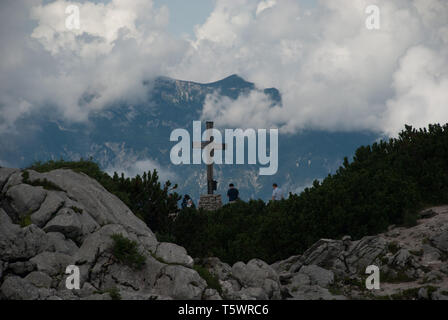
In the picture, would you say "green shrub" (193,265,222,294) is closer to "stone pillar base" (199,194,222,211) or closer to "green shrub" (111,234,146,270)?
"green shrub" (111,234,146,270)

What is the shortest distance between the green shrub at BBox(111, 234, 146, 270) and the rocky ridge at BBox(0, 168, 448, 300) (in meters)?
0.08

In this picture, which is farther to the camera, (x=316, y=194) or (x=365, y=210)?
(x=316, y=194)

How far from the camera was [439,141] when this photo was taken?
22344 mm

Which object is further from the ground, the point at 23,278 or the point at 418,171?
the point at 418,171

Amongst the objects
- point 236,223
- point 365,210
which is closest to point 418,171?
point 365,210

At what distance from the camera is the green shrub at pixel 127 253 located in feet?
34.8

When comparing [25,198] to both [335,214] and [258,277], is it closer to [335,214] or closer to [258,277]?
[258,277]

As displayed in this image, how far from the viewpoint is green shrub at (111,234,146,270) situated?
418 inches

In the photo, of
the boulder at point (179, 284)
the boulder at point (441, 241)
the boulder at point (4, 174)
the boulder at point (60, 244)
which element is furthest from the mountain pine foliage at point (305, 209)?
the boulder at point (179, 284)

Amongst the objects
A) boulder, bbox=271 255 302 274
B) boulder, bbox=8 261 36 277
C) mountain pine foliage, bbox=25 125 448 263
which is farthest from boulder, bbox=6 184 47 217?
boulder, bbox=271 255 302 274

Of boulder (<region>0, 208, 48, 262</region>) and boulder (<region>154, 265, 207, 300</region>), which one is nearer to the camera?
boulder (<region>154, 265, 207, 300</region>)
